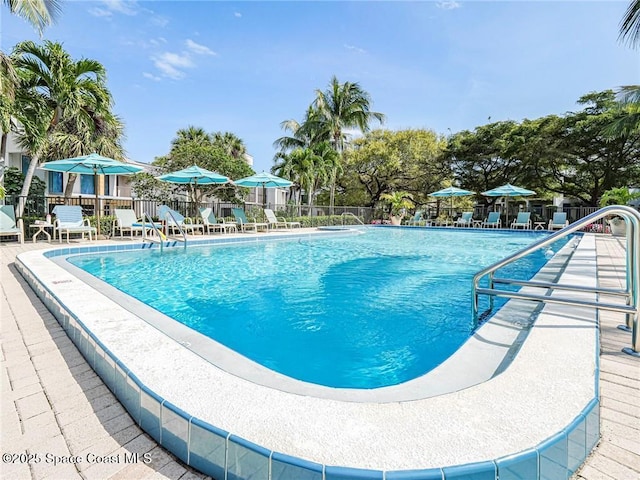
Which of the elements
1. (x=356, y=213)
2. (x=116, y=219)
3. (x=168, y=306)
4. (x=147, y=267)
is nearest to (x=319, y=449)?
(x=168, y=306)

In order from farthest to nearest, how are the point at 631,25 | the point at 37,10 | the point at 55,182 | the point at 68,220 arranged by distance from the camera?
the point at 55,182 < the point at 631,25 < the point at 68,220 < the point at 37,10

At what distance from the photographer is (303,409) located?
1614 mm

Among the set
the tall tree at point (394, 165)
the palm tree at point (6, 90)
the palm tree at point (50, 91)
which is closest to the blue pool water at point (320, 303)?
the palm tree at point (6, 90)

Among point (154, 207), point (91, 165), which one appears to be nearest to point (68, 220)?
point (91, 165)

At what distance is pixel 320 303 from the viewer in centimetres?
495

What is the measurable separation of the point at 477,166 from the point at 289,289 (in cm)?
2416

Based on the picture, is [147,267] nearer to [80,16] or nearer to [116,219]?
[116,219]

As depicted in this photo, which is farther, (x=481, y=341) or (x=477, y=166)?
(x=477, y=166)

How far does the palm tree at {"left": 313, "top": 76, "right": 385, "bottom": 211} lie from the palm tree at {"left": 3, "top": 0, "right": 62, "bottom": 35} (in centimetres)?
1540

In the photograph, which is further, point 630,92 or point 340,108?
point 340,108

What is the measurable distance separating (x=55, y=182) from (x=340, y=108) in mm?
17680

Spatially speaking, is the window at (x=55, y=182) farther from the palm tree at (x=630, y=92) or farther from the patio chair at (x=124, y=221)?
the palm tree at (x=630, y=92)

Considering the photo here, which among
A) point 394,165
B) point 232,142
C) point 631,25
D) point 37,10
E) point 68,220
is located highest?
point 232,142

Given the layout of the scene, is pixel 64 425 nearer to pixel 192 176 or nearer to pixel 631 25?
pixel 192 176
